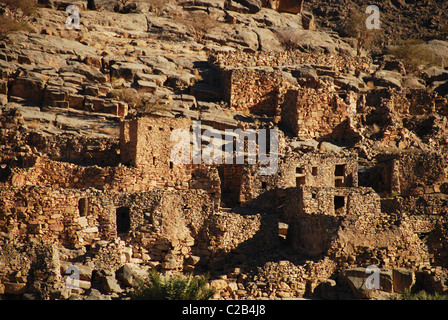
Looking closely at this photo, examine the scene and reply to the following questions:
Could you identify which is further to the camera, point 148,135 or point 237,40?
point 237,40

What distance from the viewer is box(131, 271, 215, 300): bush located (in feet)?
67.7

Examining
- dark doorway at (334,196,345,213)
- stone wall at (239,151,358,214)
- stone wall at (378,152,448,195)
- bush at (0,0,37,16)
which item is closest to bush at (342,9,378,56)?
stone wall at (378,152,448,195)

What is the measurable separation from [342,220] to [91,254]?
793 centimetres

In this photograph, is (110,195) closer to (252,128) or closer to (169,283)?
(169,283)

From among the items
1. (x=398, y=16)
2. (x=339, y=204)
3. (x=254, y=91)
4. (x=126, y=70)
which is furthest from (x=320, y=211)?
(x=398, y=16)

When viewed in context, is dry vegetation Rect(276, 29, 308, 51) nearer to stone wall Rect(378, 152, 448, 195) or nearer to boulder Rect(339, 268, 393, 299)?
stone wall Rect(378, 152, 448, 195)

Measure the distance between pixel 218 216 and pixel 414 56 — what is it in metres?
24.2

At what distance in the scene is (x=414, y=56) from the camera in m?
45.0

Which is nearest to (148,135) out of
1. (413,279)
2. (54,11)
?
(413,279)

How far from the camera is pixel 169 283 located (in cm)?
2116

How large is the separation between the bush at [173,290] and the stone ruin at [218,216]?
111cm

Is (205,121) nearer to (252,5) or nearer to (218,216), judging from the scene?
(218,216)

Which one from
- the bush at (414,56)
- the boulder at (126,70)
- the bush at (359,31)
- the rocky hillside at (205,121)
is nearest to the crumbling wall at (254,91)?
the rocky hillside at (205,121)

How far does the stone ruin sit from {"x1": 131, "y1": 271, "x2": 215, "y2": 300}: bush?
111 cm
